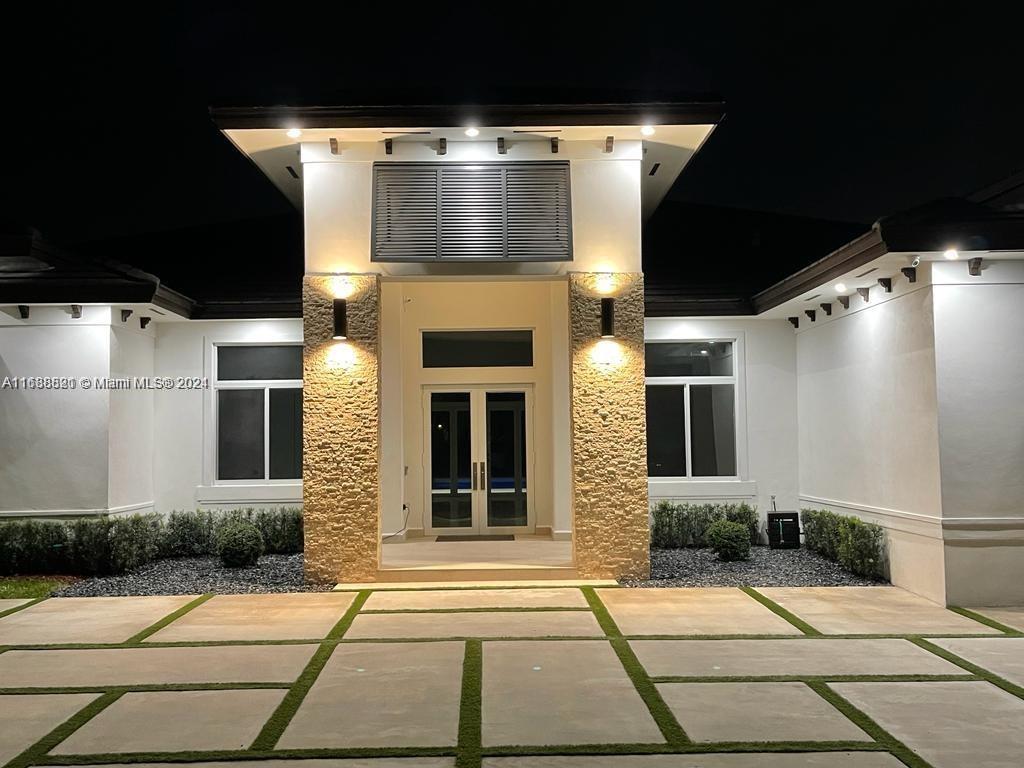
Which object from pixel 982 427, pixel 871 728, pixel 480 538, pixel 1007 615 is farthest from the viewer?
pixel 480 538

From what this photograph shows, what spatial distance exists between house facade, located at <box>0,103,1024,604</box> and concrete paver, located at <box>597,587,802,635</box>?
0.93m

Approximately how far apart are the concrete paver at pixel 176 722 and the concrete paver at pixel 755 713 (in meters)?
2.68

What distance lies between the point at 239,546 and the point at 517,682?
19.5 ft

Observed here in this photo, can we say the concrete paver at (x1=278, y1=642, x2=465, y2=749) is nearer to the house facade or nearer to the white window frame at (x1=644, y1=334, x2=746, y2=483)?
the house facade

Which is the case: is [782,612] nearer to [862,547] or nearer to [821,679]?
[862,547]

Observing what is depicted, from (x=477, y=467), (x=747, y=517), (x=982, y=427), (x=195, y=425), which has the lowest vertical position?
(x=747, y=517)

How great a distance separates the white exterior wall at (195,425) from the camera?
43.0 ft

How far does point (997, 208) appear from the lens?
8797 millimetres

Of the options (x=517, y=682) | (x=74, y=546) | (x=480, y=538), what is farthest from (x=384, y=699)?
(x=480, y=538)

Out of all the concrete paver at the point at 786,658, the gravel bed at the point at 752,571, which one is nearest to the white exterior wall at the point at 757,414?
the gravel bed at the point at 752,571

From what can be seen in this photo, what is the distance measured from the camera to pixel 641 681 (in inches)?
249

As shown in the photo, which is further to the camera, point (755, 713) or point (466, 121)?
point (466, 121)

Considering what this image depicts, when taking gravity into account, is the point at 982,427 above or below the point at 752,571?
above

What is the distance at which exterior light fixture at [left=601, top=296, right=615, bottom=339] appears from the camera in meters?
10.4
